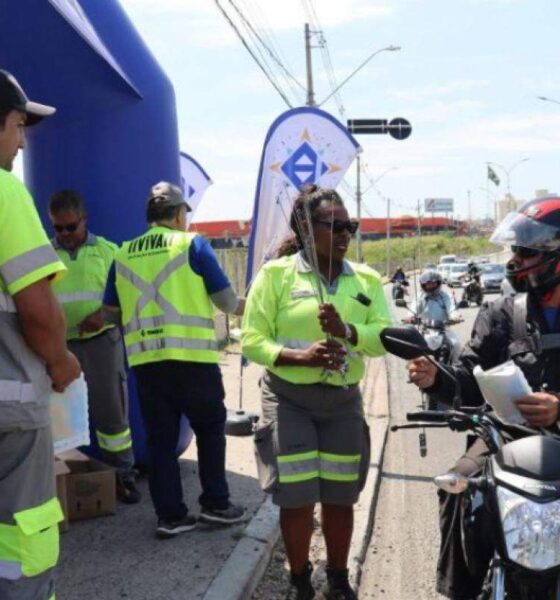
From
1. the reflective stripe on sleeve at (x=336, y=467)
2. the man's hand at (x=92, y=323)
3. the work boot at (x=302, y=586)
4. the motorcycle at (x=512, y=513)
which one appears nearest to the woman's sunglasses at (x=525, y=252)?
the motorcycle at (x=512, y=513)

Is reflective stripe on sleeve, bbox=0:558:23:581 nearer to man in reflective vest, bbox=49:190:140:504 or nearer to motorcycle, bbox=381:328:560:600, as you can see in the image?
motorcycle, bbox=381:328:560:600

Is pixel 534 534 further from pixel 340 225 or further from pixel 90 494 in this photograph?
pixel 90 494

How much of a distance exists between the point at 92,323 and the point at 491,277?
114ft

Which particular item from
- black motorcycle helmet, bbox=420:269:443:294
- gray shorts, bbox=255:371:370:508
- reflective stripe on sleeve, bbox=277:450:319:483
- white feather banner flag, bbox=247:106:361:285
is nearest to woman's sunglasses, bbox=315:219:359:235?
gray shorts, bbox=255:371:370:508

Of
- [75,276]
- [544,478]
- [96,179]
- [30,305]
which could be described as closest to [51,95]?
[96,179]

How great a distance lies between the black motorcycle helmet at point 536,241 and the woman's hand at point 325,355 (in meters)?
0.85

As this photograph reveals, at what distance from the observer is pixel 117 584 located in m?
4.30

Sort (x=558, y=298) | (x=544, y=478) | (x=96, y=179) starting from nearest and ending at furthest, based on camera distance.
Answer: (x=544, y=478)
(x=558, y=298)
(x=96, y=179)

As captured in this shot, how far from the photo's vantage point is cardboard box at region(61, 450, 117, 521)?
5.19 metres

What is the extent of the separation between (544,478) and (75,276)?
3.61m

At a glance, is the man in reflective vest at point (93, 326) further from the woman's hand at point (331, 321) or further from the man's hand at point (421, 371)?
the man's hand at point (421, 371)

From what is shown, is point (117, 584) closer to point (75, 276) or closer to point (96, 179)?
point (75, 276)

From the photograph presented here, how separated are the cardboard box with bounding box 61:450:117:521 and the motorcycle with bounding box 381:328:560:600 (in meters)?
2.87

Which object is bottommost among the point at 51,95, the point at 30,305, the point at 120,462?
the point at 120,462
